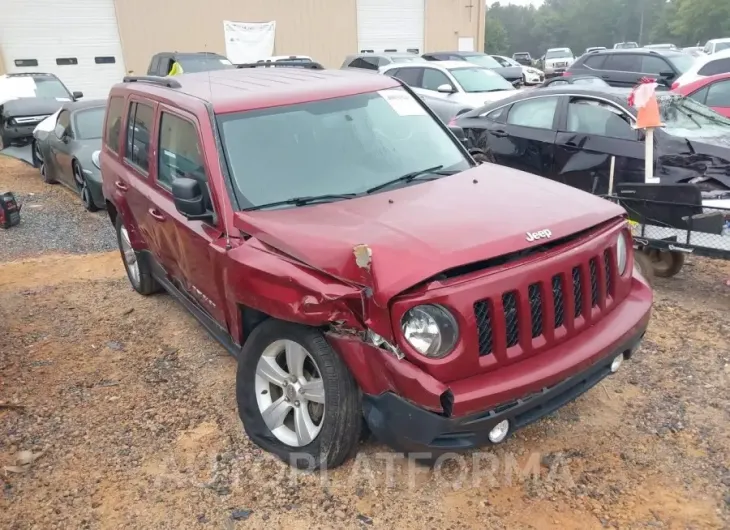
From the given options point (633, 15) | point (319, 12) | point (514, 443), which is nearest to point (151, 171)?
point (514, 443)

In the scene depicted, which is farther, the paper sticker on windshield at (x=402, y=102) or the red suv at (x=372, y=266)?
the paper sticker on windshield at (x=402, y=102)

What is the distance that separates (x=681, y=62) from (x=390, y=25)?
649 inches

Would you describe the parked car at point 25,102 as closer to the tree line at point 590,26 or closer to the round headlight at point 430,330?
the round headlight at point 430,330

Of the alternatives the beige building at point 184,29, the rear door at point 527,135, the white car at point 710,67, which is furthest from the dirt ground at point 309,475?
the beige building at point 184,29

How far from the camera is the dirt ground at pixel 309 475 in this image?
290 cm

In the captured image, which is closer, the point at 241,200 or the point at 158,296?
the point at 241,200

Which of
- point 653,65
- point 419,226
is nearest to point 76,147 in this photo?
point 419,226

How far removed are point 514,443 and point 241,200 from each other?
2.00 meters

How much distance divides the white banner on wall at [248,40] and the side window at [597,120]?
2045 centimetres

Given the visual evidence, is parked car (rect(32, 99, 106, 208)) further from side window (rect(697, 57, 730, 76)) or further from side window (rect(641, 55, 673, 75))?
side window (rect(641, 55, 673, 75))

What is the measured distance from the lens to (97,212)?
8938 mm

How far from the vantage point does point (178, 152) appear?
3828 mm

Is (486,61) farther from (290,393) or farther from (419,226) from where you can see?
(290,393)

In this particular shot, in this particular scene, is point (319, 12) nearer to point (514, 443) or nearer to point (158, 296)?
point (158, 296)
